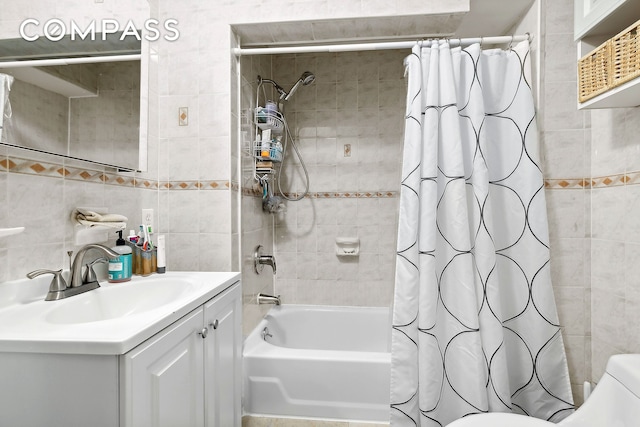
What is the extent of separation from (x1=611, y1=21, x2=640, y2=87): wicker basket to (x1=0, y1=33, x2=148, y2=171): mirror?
1.71m

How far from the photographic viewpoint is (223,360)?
49.5 inches

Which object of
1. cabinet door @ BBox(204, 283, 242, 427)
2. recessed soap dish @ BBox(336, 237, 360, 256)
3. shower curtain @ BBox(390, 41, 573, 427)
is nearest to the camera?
cabinet door @ BBox(204, 283, 242, 427)

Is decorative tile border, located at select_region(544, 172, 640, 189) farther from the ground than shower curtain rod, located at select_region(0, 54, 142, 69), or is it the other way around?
shower curtain rod, located at select_region(0, 54, 142, 69)

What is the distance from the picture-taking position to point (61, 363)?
0.69m

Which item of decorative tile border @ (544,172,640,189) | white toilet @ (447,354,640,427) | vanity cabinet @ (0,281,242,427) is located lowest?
white toilet @ (447,354,640,427)

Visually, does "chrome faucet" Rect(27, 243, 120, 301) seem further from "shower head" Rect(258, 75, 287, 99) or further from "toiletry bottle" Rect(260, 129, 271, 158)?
"shower head" Rect(258, 75, 287, 99)

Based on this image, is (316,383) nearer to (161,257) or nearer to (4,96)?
(161,257)

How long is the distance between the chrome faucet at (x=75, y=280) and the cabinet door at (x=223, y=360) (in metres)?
0.39

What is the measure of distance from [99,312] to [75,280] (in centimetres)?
13

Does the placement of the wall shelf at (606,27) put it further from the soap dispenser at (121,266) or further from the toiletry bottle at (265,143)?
the soap dispenser at (121,266)

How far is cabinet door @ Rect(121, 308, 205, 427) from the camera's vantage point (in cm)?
71

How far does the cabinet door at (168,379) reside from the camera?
71 cm

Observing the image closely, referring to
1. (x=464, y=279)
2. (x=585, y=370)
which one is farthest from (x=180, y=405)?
(x=585, y=370)

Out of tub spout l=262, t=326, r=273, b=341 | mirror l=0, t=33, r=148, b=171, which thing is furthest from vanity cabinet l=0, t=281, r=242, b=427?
tub spout l=262, t=326, r=273, b=341
